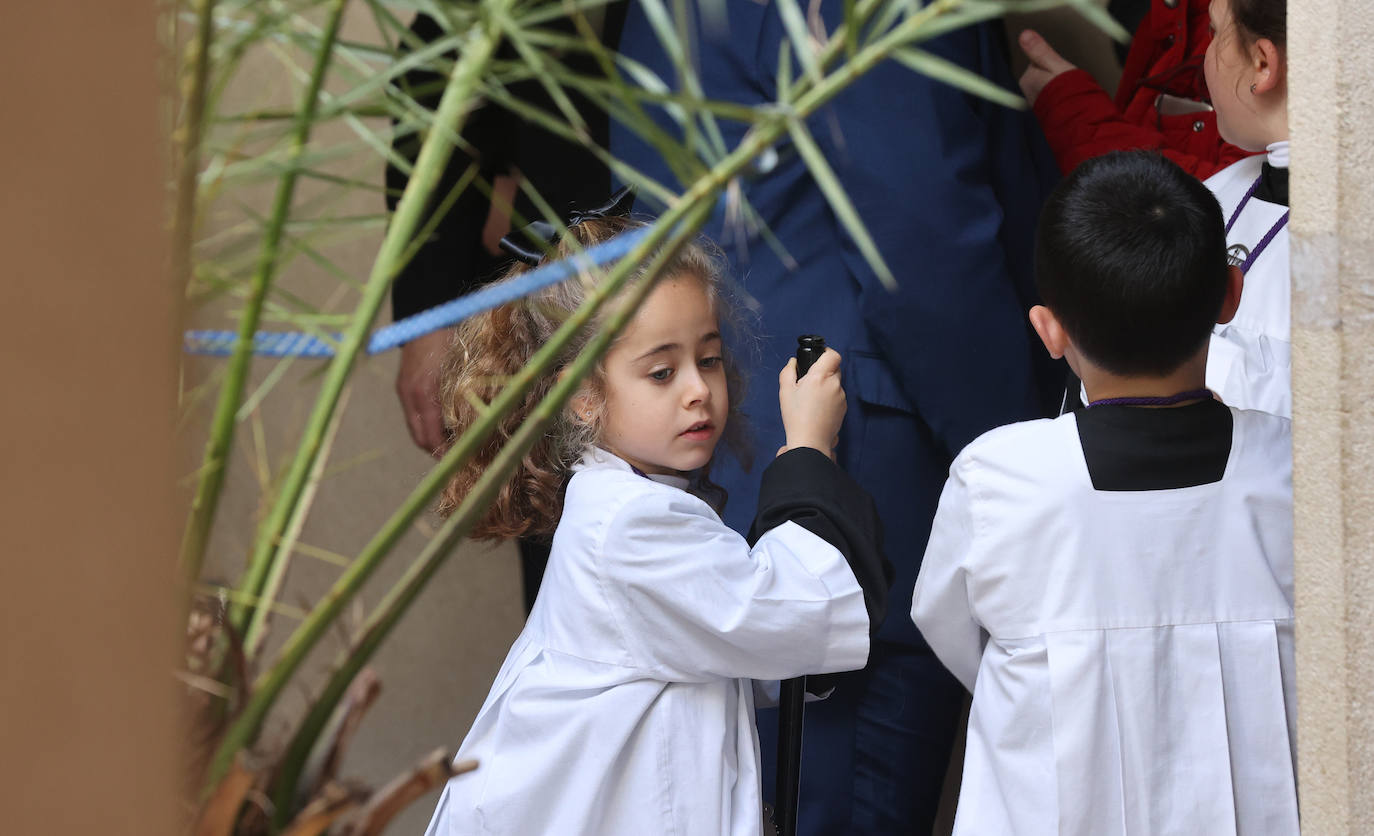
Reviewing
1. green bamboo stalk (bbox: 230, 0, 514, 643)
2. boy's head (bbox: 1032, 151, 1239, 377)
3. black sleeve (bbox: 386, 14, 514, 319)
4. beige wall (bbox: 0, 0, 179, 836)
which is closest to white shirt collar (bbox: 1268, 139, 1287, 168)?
boy's head (bbox: 1032, 151, 1239, 377)

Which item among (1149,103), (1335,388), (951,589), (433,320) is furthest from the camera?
(1149,103)

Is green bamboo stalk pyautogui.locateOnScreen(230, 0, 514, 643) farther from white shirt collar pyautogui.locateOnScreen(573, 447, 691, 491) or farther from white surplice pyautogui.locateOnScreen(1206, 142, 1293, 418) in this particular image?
white surplice pyautogui.locateOnScreen(1206, 142, 1293, 418)

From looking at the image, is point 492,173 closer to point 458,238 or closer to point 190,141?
point 458,238

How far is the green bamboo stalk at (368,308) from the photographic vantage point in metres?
0.44

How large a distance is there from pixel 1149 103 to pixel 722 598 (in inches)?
40.9

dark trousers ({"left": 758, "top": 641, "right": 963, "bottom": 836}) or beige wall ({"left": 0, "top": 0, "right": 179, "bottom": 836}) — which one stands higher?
beige wall ({"left": 0, "top": 0, "right": 179, "bottom": 836})

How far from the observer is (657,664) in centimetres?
129

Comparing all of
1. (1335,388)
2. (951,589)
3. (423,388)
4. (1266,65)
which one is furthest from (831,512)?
Answer: (423,388)

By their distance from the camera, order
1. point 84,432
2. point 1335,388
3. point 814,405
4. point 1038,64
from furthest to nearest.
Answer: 1. point 1038,64
2. point 814,405
3. point 1335,388
4. point 84,432

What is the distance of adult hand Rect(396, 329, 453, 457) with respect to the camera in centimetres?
190

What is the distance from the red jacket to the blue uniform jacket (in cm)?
17

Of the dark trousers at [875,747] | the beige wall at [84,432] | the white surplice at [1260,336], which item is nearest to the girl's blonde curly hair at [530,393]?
the dark trousers at [875,747]

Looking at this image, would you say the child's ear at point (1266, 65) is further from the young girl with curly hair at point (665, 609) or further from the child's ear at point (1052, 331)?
the young girl with curly hair at point (665, 609)

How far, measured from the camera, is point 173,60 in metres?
0.41
